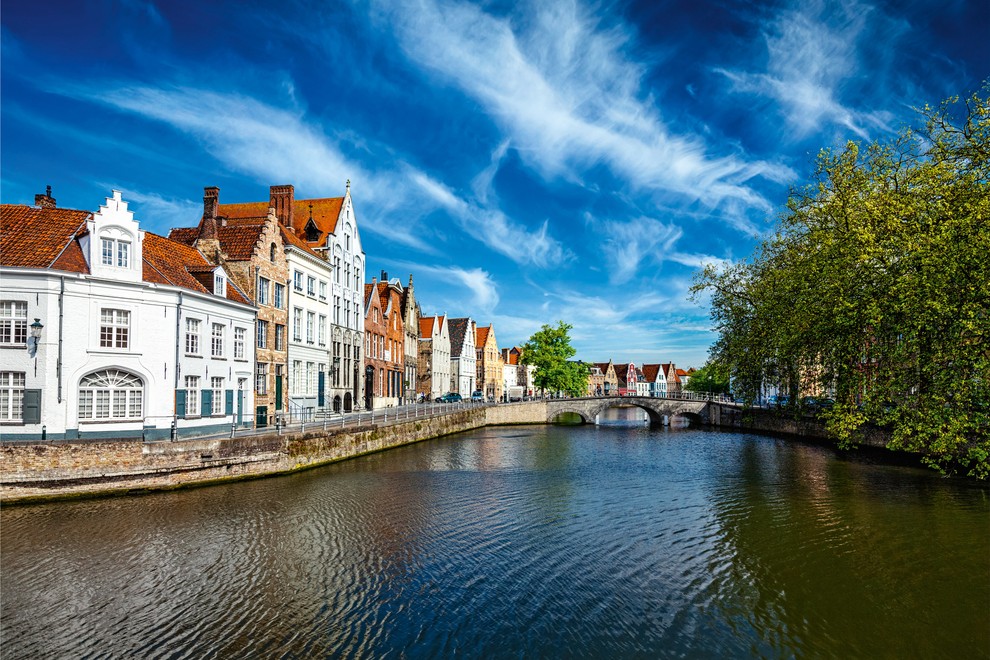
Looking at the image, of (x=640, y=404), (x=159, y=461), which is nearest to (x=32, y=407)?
(x=159, y=461)

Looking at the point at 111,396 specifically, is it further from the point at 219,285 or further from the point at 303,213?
the point at 303,213

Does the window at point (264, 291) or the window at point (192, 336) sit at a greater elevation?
the window at point (264, 291)

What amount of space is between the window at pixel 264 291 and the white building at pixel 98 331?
5.10m

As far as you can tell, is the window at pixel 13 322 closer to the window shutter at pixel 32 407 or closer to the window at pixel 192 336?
the window shutter at pixel 32 407

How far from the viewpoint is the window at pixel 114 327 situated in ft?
73.0

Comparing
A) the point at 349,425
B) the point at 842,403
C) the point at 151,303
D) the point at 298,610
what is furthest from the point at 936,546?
the point at 151,303

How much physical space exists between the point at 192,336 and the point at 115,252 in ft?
15.3

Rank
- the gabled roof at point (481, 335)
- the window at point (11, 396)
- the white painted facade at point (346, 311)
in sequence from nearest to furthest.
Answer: the window at point (11, 396), the white painted facade at point (346, 311), the gabled roof at point (481, 335)

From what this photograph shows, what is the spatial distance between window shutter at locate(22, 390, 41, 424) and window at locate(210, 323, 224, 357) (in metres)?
7.06

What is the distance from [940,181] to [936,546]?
458 inches

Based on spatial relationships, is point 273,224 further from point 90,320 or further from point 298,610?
point 298,610

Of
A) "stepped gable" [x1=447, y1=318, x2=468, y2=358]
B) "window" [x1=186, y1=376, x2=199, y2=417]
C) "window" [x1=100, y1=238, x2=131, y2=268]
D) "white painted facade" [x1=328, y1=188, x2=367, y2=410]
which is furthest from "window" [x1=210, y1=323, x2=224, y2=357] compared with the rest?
"stepped gable" [x1=447, y1=318, x2=468, y2=358]

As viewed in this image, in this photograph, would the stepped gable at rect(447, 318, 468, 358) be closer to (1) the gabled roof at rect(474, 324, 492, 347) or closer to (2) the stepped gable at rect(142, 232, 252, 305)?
(1) the gabled roof at rect(474, 324, 492, 347)

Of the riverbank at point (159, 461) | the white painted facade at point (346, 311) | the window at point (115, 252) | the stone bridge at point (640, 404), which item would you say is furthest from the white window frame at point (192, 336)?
the stone bridge at point (640, 404)
